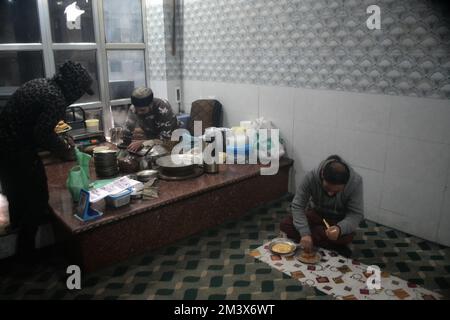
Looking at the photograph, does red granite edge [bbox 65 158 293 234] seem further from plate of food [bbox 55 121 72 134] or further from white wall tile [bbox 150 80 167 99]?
white wall tile [bbox 150 80 167 99]

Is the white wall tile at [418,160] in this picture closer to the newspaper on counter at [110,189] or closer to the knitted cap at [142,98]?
the newspaper on counter at [110,189]

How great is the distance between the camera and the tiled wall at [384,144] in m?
2.89

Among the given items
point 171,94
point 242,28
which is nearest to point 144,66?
point 171,94

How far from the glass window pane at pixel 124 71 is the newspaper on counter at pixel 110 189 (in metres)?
2.50

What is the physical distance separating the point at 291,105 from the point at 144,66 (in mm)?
2479

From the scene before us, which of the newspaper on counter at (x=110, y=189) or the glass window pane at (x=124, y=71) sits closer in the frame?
the newspaper on counter at (x=110, y=189)

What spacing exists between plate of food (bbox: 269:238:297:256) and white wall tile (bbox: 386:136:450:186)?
3.67 feet

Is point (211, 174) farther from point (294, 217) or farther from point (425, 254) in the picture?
point (425, 254)

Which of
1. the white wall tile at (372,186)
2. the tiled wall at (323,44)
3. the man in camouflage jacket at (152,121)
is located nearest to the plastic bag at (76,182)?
the man in camouflage jacket at (152,121)

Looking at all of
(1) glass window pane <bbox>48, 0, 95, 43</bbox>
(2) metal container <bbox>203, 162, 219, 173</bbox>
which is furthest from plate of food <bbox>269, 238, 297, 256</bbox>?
(1) glass window pane <bbox>48, 0, 95, 43</bbox>

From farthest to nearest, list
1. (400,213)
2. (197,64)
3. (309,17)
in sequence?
(197,64), (309,17), (400,213)

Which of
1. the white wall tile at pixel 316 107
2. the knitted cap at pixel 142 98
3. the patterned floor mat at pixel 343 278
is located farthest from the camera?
the knitted cap at pixel 142 98

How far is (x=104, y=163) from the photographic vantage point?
3.16 m
